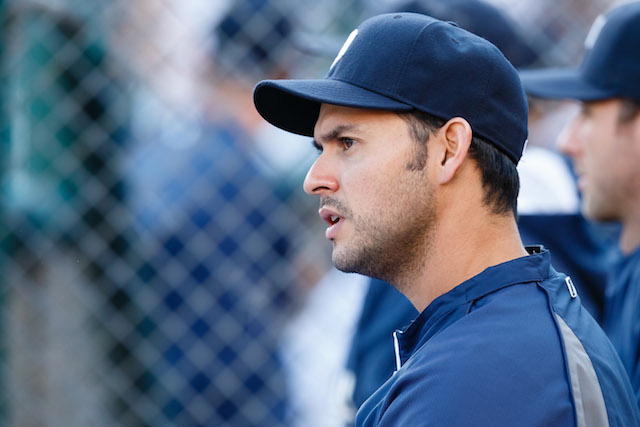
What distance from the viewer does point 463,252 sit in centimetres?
136

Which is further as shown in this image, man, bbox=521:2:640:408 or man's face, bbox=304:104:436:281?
man, bbox=521:2:640:408

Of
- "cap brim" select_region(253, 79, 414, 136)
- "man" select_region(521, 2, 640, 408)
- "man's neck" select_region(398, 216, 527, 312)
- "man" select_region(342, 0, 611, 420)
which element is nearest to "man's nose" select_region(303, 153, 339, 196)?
"cap brim" select_region(253, 79, 414, 136)

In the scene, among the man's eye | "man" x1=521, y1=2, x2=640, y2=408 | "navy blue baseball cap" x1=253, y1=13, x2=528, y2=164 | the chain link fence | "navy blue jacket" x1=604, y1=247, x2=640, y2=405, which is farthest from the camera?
the chain link fence

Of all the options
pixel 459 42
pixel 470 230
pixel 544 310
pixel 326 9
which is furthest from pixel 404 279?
pixel 326 9

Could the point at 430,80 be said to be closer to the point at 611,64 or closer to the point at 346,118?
the point at 346,118

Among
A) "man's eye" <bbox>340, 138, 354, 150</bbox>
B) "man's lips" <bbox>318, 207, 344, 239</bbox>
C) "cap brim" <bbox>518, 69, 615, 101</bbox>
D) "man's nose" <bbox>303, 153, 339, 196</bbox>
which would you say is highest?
"man's eye" <bbox>340, 138, 354, 150</bbox>

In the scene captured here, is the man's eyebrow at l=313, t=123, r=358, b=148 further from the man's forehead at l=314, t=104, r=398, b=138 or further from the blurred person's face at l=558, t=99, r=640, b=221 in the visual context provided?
the blurred person's face at l=558, t=99, r=640, b=221

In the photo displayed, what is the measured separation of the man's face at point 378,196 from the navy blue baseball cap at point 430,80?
6 centimetres

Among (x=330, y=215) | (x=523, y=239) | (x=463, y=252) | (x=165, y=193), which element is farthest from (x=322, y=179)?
(x=165, y=193)

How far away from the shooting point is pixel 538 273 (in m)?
1.29

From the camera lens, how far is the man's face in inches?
54.3

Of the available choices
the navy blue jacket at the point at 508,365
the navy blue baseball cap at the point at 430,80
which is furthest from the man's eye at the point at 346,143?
the navy blue jacket at the point at 508,365

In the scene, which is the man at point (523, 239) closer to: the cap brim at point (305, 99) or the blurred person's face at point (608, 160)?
the blurred person's face at point (608, 160)

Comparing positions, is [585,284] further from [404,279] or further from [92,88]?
[92,88]
